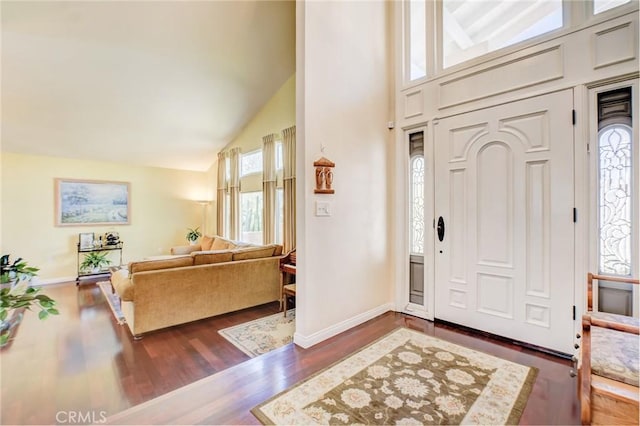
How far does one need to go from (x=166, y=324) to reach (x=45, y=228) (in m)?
4.50

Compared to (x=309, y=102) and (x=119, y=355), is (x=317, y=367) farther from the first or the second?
(x=309, y=102)

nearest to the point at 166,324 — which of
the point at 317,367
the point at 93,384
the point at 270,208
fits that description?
the point at 93,384

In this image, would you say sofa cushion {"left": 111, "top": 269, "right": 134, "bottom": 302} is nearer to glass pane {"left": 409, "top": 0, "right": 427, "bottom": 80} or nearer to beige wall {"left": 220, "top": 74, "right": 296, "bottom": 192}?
beige wall {"left": 220, "top": 74, "right": 296, "bottom": 192}

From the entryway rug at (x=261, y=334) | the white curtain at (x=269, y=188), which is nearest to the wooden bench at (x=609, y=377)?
the entryway rug at (x=261, y=334)

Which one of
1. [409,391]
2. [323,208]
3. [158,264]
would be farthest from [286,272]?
[409,391]

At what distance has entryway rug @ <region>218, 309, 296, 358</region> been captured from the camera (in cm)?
286

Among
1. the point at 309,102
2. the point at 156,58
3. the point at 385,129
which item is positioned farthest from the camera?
the point at 156,58

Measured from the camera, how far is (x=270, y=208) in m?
5.47

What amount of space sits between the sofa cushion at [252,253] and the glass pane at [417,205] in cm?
210

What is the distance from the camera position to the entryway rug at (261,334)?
2.86 meters

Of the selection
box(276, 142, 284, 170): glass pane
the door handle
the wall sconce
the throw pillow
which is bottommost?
the throw pillow

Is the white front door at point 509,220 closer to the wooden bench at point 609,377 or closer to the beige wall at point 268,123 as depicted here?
the wooden bench at point 609,377

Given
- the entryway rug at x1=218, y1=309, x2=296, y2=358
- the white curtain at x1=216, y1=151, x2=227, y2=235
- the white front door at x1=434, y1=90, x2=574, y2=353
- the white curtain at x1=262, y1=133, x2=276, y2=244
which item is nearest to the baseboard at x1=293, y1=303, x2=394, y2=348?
the entryway rug at x1=218, y1=309, x2=296, y2=358

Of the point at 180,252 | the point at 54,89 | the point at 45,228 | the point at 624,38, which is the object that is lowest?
the point at 180,252
